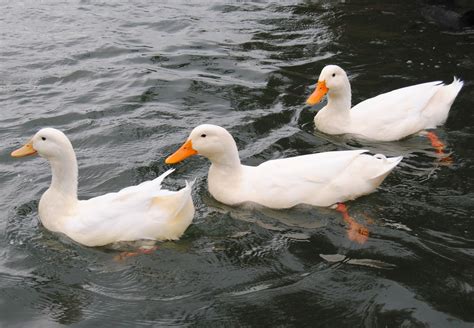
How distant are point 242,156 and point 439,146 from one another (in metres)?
2.40

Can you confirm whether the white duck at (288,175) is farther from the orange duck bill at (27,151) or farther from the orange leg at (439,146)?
the orange duck bill at (27,151)

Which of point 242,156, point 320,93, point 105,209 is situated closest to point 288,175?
point 242,156

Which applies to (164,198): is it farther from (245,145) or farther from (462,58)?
(462,58)

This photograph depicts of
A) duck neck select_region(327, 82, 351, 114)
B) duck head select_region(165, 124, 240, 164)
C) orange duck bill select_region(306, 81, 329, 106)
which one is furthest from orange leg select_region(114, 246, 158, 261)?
duck neck select_region(327, 82, 351, 114)

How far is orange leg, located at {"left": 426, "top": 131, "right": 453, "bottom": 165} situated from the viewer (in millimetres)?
7637

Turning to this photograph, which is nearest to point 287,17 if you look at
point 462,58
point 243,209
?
point 462,58

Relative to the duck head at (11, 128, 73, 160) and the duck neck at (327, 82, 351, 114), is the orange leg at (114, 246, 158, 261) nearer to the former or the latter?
the duck head at (11, 128, 73, 160)

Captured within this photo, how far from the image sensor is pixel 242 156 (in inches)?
→ 317

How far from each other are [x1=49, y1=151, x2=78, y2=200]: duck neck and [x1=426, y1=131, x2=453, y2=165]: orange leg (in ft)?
13.5

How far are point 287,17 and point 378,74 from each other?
365 cm

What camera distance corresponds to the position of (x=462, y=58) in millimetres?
10680

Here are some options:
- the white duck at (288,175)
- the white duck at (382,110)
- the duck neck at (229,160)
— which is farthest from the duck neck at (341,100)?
the duck neck at (229,160)

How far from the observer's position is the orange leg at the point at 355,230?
6207mm

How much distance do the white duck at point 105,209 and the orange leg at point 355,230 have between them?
1.53 m
